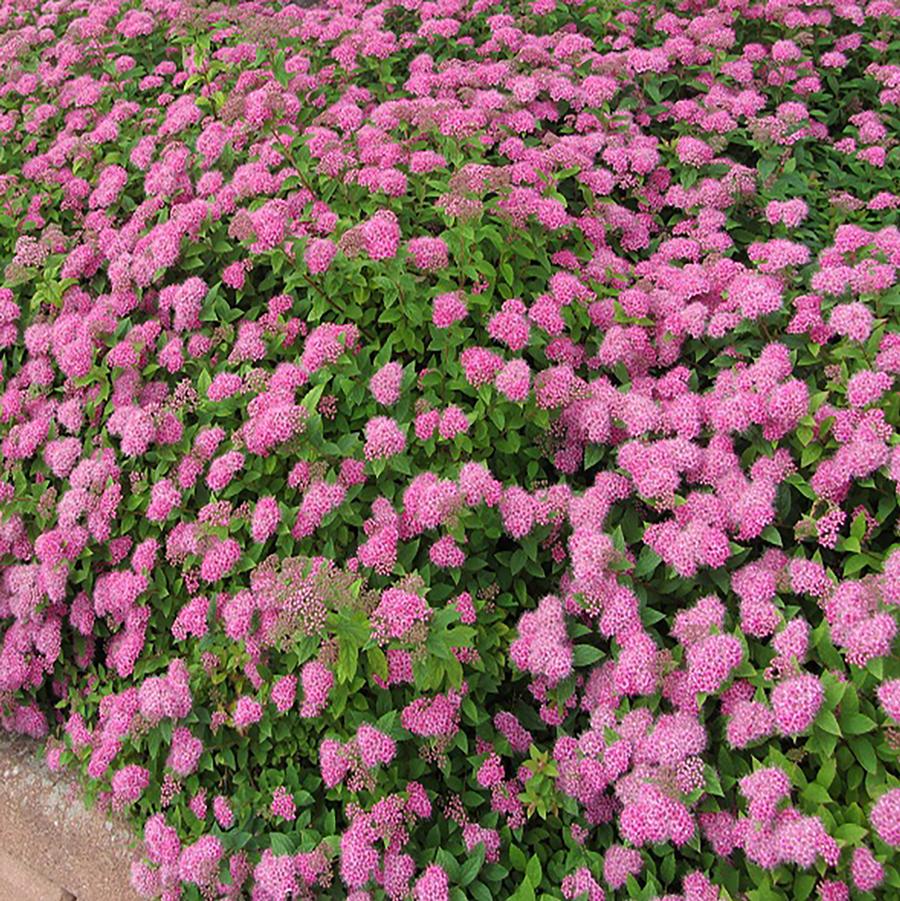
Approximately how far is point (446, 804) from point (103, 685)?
149 cm

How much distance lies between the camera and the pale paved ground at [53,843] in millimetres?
3006

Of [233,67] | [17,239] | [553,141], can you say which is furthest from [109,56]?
[553,141]

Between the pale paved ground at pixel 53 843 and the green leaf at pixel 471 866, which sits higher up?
the green leaf at pixel 471 866

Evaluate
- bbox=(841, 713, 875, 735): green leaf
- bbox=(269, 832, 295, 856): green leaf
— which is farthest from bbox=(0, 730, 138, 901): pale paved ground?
bbox=(841, 713, 875, 735): green leaf

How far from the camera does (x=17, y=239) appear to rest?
3.95m

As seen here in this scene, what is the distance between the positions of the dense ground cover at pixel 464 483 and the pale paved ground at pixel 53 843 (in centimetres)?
19

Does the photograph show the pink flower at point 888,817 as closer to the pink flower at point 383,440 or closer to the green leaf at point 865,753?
the green leaf at point 865,753

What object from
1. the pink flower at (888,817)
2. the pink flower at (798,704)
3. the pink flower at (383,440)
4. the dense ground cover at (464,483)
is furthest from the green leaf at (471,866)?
the pink flower at (383,440)

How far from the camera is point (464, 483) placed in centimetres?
262

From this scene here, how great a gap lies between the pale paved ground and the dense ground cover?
0.62 ft

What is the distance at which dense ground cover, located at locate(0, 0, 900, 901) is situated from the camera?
2.35 m

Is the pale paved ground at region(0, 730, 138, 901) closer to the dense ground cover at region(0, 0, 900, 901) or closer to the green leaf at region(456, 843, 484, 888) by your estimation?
the dense ground cover at region(0, 0, 900, 901)

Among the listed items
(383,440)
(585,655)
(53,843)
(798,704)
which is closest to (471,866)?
(585,655)

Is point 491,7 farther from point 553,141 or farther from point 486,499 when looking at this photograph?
point 486,499
